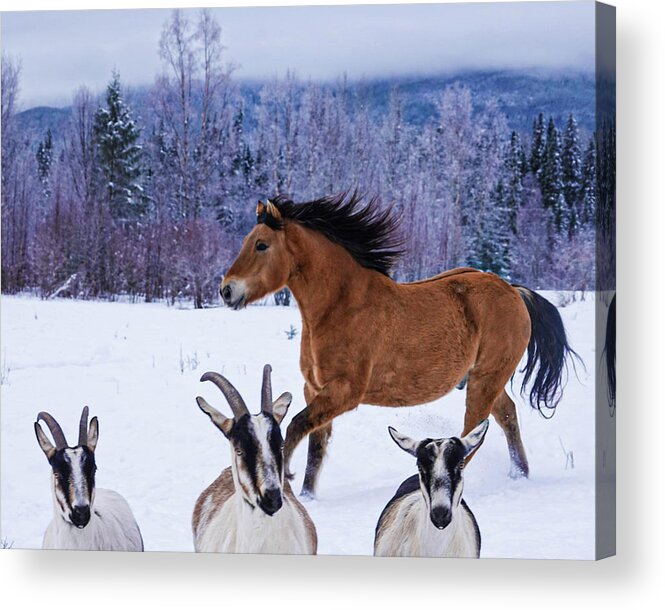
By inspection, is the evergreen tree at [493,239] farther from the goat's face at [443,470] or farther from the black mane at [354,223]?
the goat's face at [443,470]

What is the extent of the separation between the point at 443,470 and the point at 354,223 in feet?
4.62

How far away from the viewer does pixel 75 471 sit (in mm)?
7785

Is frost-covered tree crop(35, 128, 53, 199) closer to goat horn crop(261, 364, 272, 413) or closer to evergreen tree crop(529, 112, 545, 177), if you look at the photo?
goat horn crop(261, 364, 272, 413)

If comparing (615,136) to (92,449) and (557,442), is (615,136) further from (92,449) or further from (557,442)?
(92,449)

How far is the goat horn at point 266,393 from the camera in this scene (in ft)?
24.9

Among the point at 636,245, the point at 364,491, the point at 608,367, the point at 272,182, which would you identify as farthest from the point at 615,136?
the point at 364,491

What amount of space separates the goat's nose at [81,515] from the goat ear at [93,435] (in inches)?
13.1

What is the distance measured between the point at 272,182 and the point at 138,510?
6.39 feet

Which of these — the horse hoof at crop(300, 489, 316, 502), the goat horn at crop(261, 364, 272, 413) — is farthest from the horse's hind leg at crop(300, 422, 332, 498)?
the goat horn at crop(261, 364, 272, 413)

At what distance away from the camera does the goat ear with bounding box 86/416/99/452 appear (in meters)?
7.76

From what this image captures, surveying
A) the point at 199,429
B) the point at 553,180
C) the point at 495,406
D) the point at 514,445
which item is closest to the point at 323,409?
the point at 199,429

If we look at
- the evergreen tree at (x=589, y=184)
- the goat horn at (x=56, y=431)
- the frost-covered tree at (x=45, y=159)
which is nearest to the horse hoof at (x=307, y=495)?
the goat horn at (x=56, y=431)

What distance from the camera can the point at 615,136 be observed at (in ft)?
24.9

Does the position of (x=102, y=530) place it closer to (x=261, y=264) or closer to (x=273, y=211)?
(x=261, y=264)
